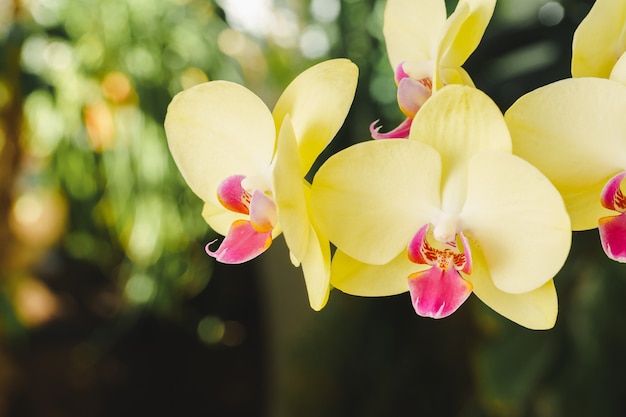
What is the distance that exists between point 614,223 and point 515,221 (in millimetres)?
26

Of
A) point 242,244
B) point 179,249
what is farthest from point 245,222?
point 179,249

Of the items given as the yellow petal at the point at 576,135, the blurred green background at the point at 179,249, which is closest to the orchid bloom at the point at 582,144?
the yellow petal at the point at 576,135

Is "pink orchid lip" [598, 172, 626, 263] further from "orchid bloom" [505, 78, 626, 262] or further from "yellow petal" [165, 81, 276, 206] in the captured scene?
"yellow petal" [165, 81, 276, 206]

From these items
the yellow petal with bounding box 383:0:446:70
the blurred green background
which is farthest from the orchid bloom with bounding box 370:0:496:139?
the blurred green background

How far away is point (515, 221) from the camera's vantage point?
20 centimetres

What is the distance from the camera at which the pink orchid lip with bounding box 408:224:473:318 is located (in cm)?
19

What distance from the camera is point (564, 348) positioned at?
0.80m

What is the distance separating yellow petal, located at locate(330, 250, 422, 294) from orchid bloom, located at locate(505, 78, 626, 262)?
0.05m

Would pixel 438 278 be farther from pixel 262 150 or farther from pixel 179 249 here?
pixel 179 249

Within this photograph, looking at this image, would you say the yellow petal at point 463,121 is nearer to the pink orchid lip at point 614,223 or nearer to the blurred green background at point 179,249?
the pink orchid lip at point 614,223

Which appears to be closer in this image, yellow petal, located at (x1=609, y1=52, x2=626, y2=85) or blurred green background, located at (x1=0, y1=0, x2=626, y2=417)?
A: yellow petal, located at (x1=609, y1=52, x2=626, y2=85)

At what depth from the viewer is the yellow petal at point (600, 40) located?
20cm

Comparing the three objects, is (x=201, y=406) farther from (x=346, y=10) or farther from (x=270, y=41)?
(x=346, y=10)

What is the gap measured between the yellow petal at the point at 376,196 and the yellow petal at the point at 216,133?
37mm
